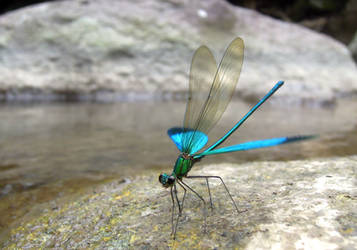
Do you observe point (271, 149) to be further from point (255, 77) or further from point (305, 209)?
point (255, 77)

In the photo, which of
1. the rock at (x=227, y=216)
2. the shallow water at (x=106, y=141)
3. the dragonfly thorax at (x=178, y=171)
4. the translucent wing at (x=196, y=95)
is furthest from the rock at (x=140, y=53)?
the dragonfly thorax at (x=178, y=171)

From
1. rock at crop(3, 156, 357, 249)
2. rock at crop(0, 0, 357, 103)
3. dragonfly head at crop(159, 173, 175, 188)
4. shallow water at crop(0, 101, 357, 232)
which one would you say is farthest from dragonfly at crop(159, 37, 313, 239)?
rock at crop(0, 0, 357, 103)

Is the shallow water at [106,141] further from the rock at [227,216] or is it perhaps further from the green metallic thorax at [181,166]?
the green metallic thorax at [181,166]

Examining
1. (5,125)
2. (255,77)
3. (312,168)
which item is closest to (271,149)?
(312,168)

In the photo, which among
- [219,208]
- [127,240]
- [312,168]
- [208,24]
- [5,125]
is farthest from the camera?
[208,24]

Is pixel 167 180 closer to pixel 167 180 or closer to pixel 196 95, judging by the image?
pixel 167 180

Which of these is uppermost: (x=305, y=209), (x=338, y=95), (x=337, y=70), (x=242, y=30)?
(x=242, y=30)
